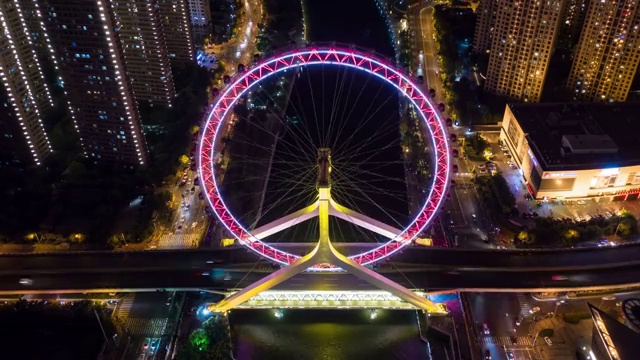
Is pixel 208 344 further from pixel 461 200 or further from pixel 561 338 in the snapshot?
pixel 461 200

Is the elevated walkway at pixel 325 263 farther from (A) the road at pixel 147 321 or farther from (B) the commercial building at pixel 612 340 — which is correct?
(B) the commercial building at pixel 612 340

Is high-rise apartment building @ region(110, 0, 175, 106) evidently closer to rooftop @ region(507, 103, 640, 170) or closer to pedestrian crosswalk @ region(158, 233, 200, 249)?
pedestrian crosswalk @ region(158, 233, 200, 249)

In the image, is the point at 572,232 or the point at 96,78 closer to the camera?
the point at 572,232

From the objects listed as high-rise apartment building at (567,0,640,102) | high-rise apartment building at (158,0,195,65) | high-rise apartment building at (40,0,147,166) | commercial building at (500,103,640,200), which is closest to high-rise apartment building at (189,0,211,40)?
high-rise apartment building at (158,0,195,65)

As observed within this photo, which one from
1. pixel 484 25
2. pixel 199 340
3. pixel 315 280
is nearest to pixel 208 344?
pixel 199 340

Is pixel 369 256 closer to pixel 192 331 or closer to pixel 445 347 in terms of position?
pixel 445 347

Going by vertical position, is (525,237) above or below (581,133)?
below

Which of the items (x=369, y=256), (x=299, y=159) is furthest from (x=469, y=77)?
(x=369, y=256)
